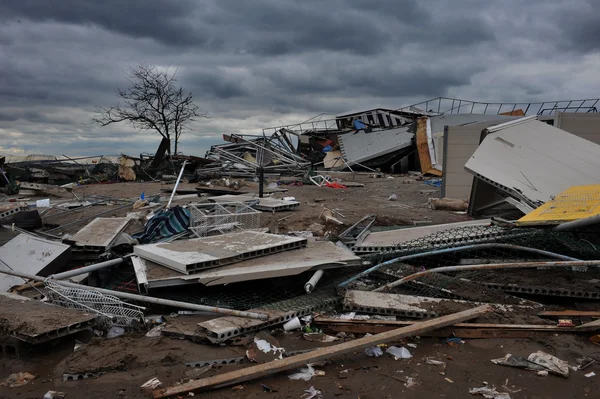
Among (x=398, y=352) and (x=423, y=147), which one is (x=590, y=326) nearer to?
(x=398, y=352)

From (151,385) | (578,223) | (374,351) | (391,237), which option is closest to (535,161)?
(578,223)

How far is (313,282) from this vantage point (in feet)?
12.3

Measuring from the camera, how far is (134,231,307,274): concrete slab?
3815mm

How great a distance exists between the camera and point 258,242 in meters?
4.49

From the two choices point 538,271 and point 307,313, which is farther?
point 538,271

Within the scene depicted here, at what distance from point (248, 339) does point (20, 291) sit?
2.70m

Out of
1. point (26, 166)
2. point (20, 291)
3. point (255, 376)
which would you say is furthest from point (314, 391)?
point (26, 166)

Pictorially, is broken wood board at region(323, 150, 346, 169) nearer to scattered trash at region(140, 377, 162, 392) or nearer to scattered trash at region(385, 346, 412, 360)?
scattered trash at region(385, 346, 412, 360)

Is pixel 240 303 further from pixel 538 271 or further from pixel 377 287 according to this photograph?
pixel 538 271

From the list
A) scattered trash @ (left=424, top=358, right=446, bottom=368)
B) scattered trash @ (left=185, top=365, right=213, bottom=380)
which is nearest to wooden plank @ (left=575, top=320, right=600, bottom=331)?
scattered trash @ (left=424, top=358, right=446, bottom=368)

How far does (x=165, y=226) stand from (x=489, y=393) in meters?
4.63

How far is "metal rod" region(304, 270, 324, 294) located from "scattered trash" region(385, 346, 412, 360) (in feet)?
2.97

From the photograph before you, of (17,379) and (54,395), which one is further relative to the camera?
(17,379)

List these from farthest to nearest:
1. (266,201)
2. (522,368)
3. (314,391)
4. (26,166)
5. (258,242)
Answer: (26,166) < (266,201) < (258,242) < (522,368) < (314,391)
